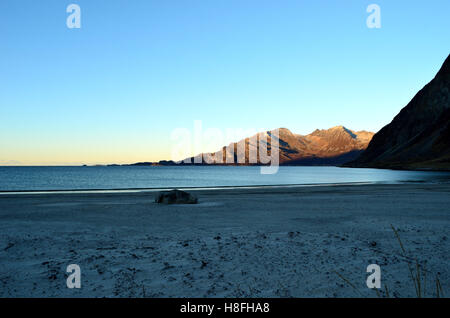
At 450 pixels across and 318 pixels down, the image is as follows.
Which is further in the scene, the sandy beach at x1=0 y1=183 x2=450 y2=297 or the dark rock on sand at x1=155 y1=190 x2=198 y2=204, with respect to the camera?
the dark rock on sand at x1=155 y1=190 x2=198 y2=204

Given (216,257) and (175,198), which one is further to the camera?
(175,198)

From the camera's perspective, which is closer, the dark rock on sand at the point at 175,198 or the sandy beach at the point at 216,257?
the sandy beach at the point at 216,257

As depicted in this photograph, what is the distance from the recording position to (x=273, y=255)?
863 cm

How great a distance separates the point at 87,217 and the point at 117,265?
9965 millimetres

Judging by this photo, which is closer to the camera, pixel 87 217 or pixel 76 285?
pixel 76 285

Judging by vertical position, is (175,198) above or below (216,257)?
below
